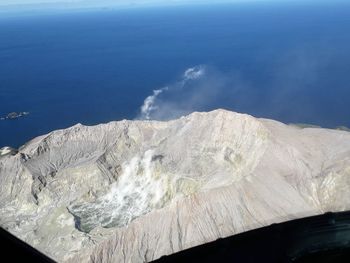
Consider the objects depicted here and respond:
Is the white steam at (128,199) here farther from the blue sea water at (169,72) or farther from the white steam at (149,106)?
the white steam at (149,106)

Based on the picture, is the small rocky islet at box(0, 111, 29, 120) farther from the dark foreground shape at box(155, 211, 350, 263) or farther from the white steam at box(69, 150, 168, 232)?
the dark foreground shape at box(155, 211, 350, 263)

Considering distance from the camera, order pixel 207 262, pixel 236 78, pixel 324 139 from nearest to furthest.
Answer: pixel 207 262, pixel 324 139, pixel 236 78

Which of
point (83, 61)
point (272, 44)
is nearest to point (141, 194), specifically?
point (83, 61)

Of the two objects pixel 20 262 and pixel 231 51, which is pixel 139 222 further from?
pixel 231 51

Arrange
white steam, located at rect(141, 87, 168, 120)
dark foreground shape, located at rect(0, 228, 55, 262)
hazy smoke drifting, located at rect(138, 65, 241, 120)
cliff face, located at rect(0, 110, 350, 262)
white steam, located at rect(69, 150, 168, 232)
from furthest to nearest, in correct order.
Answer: hazy smoke drifting, located at rect(138, 65, 241, 120), white steam, located at rect(141, 87, 168, 120), white steam, located at rect(69, 150, 168, 232), cliff face, located at rect(0, 110, 350, 262), dark foreground shape, located at rect(0, 228, 55, 262)

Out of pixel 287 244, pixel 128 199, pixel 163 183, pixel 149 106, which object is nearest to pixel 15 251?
pixel 287 244

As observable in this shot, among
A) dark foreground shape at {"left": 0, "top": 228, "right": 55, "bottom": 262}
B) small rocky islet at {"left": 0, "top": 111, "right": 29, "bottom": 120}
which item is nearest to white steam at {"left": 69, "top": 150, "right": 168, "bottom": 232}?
dark foreground shape at {"left": 0, "top": 228, "right": 55, "bottom": 262}

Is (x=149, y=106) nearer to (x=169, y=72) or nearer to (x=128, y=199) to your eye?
(x=169, y=72)
